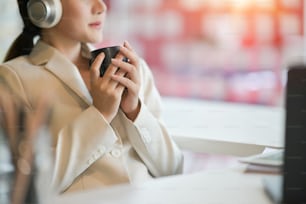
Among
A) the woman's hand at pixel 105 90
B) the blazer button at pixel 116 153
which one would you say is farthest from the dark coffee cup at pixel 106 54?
the blazer button at pixel 116 153

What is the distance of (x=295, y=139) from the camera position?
1.70 feet

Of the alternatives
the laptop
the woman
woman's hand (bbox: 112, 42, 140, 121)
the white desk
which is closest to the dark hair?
the woman

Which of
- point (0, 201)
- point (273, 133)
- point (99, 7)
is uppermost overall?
point (99, 7)

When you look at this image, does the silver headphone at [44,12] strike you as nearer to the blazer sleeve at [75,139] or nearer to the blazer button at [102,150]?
the blazer sleeve at [75,139]

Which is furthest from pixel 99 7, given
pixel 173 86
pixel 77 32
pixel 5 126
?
pixel 5 126

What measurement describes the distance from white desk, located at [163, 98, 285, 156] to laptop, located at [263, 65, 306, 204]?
25 cm

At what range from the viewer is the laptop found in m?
0.51

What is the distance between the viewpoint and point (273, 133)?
0.80 meters

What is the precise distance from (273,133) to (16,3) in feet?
1.37

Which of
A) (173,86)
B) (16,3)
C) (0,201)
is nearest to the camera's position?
(0,201)

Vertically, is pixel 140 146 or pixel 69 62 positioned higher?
pixel 69 62

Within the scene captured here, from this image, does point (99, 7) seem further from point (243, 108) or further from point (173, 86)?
point (243, 108)

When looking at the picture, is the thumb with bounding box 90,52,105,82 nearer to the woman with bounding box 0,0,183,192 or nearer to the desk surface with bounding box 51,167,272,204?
the woman with bounding box 0,0,183,192

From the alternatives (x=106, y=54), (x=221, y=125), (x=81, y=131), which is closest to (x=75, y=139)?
(x=81, y=131)
